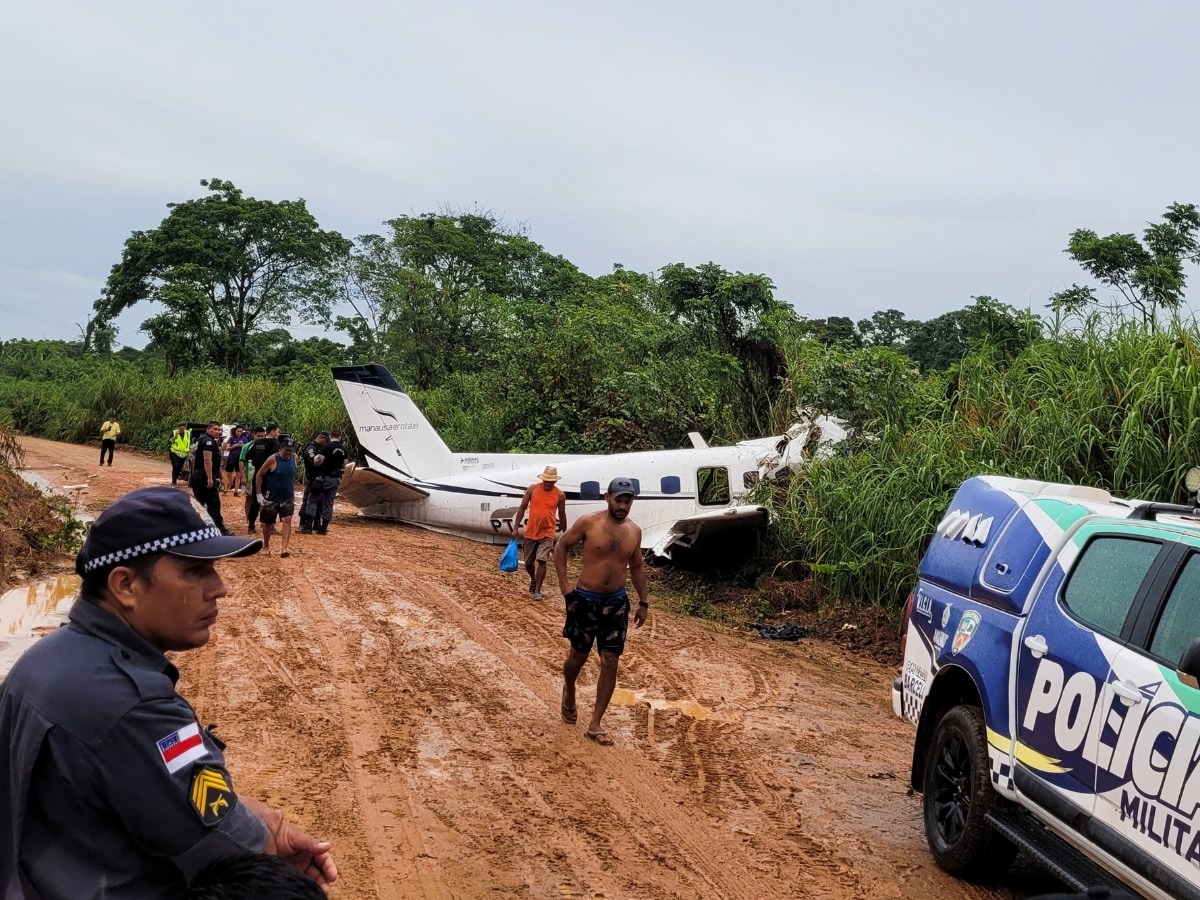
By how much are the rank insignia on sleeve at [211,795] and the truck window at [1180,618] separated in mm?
3729

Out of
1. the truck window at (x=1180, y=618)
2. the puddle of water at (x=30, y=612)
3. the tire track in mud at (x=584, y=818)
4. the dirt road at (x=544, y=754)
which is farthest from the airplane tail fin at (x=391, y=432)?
the truck window at (x=1180, y=618)

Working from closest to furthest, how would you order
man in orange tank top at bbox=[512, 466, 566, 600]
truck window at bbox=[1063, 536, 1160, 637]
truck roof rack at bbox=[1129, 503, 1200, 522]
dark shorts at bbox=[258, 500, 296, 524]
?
truck window at bbox=[1063, 536, 1160, 637], truck roof rack at bbox=[1129, 503, 1200, 522], man in orange tank top at bbox=[512, 466, 566, 600], dark shorts at bbox=[258, 500, 296, 524]

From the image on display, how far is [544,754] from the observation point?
746 centimetres

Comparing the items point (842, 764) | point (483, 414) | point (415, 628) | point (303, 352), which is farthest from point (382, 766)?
point (303, 352)

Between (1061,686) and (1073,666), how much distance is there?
121 millimetres

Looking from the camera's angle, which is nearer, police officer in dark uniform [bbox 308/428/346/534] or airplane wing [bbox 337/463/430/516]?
police officer in dark uniform [bbox 308/428/346/534]

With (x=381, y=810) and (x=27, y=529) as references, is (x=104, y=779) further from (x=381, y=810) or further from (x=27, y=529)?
(x=27, y=529)

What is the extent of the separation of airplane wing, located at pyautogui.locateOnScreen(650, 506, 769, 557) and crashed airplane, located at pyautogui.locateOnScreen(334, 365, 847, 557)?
0.02m

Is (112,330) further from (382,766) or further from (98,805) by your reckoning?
(98,805)

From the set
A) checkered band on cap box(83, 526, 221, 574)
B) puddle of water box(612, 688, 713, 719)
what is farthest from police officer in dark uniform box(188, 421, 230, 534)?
checkered band on cap box(83, 526, 221, 574)

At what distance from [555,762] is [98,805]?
18.4 feet

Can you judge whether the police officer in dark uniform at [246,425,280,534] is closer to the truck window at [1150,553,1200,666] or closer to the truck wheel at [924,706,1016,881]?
the truck wheel at [924,706,1016,881]

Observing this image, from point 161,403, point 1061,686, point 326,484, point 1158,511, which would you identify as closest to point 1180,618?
point 1061,686

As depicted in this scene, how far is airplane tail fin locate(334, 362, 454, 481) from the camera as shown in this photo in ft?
66.3
